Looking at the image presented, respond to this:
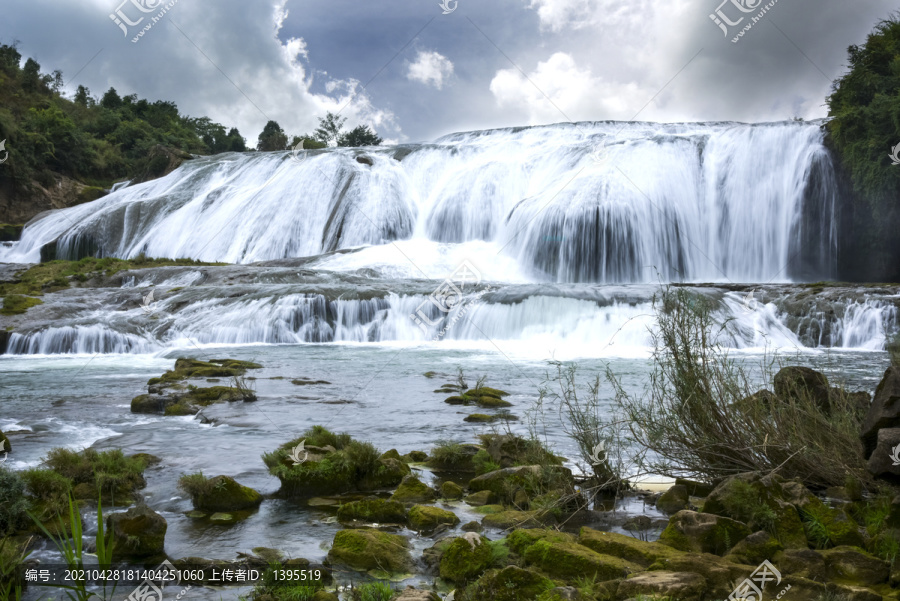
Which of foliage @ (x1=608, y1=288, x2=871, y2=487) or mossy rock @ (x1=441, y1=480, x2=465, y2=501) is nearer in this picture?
foliage @ (x1=608, y1=288, x2=871, y2=487)

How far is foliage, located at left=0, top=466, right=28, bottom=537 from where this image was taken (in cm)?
539

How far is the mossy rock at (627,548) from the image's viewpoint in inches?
180

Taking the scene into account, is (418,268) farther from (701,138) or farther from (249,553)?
(249,553)

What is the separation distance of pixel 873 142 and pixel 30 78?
68.7m

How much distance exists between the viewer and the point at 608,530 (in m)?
5.61

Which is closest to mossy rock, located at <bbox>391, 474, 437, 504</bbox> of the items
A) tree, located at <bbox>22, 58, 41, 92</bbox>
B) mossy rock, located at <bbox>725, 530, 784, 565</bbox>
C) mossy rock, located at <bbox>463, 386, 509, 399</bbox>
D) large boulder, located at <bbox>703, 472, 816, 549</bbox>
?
large boulder, located at <bbox>703, 472, 816, 549</bbox>

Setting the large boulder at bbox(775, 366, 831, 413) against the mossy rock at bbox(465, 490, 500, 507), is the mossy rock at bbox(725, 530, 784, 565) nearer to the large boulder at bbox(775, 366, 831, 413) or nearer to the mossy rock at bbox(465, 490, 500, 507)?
the large boulder at bbox(775, 366, 831, 413)

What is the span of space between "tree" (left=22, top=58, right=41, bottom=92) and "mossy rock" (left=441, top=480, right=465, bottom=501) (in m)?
73.3

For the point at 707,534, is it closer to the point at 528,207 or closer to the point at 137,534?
the point at 137,534

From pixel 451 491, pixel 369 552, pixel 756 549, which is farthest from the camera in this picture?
pixel 451 491

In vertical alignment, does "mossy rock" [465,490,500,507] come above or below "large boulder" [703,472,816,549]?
below

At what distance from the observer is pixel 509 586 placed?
164 inches

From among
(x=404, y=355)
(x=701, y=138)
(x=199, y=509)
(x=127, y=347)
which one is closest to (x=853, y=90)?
(x=701, y=138)

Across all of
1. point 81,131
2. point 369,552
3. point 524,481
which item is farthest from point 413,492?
point 81,131
